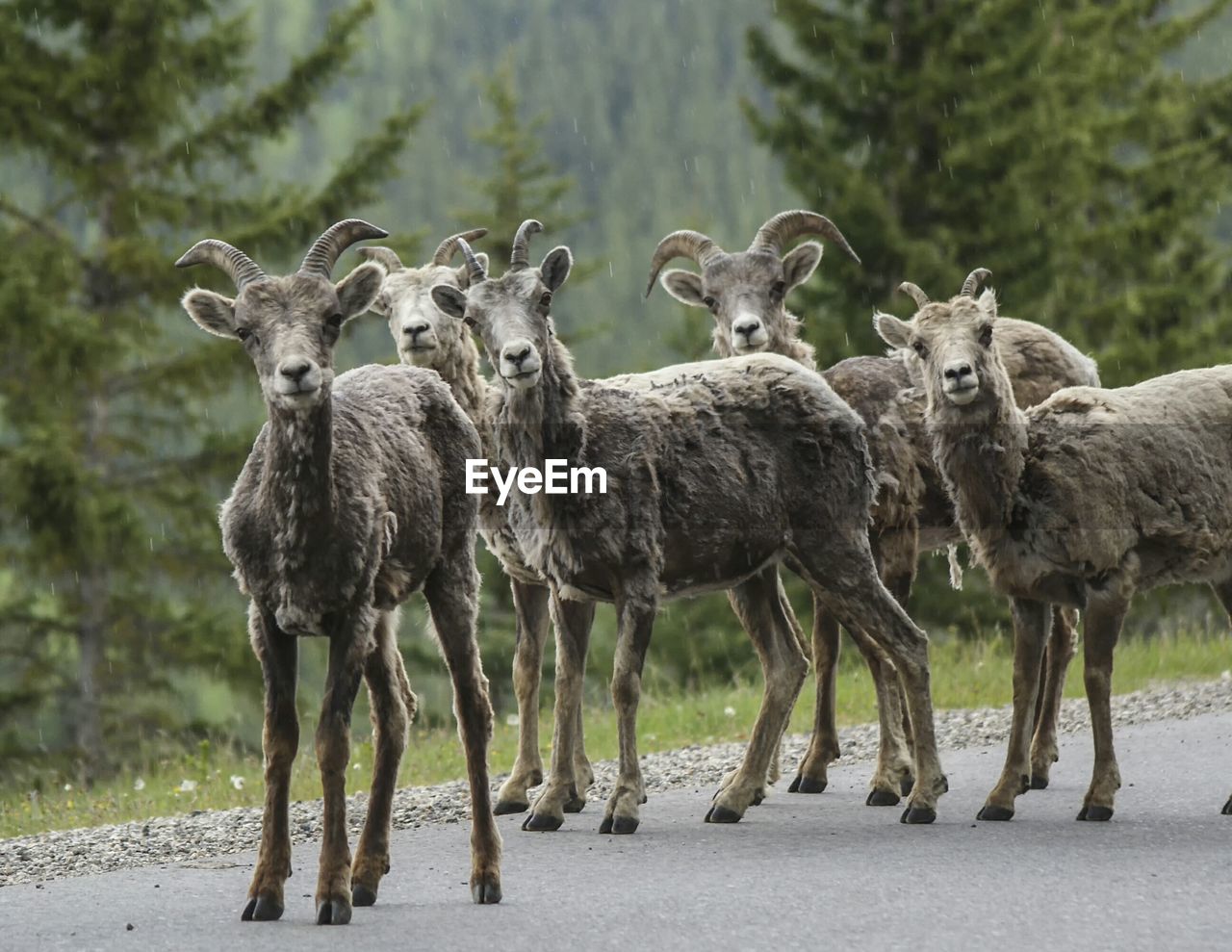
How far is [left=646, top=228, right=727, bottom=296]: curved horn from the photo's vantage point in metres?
12.4

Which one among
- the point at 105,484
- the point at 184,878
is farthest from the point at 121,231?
the point at 184,878

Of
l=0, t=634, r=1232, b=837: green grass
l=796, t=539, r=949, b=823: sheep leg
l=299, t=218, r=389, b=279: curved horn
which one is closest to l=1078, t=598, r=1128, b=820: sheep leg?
l=796, t=539, r=949, b=823: sheep leg

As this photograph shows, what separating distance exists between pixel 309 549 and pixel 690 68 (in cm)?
16642

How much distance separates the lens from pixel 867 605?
9.88 metres

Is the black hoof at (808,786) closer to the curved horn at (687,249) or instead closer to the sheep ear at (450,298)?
the sheep ear at (450,298)

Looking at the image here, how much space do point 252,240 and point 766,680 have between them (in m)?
13.7

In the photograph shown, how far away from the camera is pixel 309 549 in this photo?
730 centimetres

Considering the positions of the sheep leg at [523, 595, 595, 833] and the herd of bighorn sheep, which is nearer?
the herd of bighorn sheep

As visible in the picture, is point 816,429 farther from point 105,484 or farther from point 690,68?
point 690,68

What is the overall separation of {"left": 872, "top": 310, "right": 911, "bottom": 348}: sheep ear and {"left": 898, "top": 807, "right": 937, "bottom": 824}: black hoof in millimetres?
2570

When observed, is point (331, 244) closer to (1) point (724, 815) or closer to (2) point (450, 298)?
(2) point (450, 298)

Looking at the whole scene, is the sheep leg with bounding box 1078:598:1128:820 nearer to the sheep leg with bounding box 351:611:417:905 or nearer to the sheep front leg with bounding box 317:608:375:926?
the sheep leg with bounding box 351:611:417:905

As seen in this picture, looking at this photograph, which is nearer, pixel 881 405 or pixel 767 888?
pixel 767 888

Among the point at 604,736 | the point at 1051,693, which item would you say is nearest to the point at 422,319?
the point at 604,736
